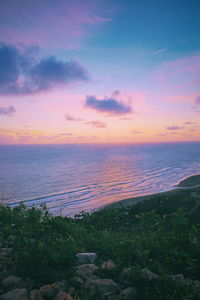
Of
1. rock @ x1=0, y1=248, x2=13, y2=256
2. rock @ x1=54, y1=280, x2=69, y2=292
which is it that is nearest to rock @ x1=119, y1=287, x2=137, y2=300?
rock @ x1=54, y1=280, x2=69, y2=292

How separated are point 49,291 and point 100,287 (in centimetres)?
116

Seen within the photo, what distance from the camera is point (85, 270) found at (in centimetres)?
589

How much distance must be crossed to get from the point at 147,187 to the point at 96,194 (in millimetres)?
9219

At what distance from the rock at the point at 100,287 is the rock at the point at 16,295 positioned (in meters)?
1.37

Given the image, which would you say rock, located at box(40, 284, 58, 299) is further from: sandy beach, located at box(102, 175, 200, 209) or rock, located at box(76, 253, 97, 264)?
sandy beach, located at box(102, 175, 200, 209)

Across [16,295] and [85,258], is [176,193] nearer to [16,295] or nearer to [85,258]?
[85,258]

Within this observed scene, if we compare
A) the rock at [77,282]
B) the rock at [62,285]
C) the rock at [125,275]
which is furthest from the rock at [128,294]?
the rock at [62,285]

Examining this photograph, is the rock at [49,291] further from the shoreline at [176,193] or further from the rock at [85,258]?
the shoreline at [176,193]

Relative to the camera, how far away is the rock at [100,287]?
4.82m

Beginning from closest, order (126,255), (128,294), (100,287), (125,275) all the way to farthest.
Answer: (128,294), (100,287), (125,275), (126,255)

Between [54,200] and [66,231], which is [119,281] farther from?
[54,200]

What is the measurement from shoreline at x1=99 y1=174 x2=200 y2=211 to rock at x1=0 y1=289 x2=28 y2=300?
64.5 ft

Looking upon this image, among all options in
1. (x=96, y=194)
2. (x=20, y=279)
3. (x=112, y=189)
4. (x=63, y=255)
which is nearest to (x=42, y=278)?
(x=20, y=279)

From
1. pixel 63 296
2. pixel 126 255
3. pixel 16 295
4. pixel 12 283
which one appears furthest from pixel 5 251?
pixel 126 255
